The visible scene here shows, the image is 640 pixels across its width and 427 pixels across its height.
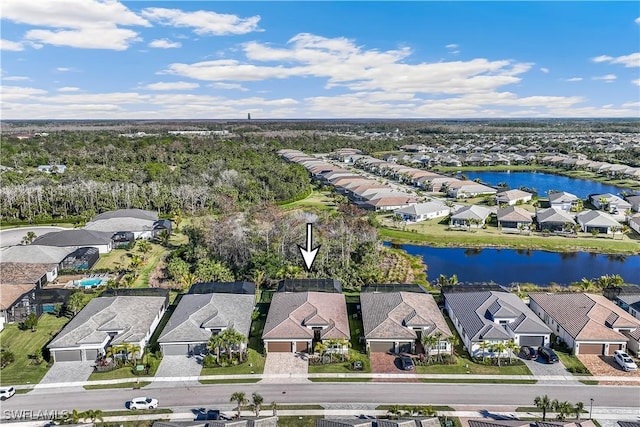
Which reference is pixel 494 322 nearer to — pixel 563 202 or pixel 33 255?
pixel 33 255

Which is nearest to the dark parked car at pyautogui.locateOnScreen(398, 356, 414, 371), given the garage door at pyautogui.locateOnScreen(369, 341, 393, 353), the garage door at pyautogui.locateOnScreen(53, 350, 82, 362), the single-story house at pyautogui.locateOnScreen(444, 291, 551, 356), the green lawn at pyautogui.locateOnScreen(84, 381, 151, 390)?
the garage door at pyautogui.locateOnScreen(369, 341, 393, 353)

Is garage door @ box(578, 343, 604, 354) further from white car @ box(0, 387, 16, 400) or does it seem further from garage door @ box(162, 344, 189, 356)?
white car @ box(0, 387, 16, 400)

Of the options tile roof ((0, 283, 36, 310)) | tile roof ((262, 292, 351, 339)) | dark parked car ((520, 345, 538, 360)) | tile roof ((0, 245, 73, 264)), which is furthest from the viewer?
tile roof ((0, 245, 73, 264))

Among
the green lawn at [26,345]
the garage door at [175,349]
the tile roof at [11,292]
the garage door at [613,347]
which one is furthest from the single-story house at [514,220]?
the tile roof at [11,292]

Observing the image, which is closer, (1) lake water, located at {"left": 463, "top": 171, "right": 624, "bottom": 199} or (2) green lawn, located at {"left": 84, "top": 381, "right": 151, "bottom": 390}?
(2) green lawn, located at {"left": 84, "top": 381, "right": 151, "bottom": 390}

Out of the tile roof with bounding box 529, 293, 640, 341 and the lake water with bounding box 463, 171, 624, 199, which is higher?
the lake water with bounding box 463, 171, 624, 199

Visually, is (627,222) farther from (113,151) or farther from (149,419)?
(113,151)

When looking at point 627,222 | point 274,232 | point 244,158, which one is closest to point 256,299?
point 274,232

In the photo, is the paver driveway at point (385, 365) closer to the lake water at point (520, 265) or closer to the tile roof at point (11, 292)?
the lake water at point (520, 265)
